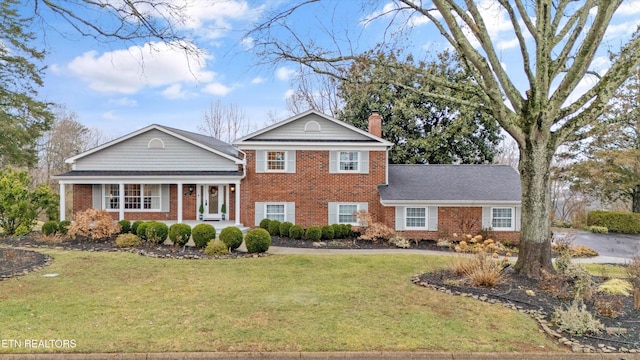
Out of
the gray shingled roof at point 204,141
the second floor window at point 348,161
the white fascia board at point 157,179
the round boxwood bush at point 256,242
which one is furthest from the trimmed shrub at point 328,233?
the gray shingled roof at point 204,141

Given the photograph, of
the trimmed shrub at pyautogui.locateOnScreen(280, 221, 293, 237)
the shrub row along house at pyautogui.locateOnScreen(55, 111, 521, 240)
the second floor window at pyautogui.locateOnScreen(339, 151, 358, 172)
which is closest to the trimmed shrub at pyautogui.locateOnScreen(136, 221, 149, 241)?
the shrub row along house at pyautogui.locateOnScreen(55, 111, 521, 240)

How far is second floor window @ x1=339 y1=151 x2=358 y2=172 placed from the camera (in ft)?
58.5

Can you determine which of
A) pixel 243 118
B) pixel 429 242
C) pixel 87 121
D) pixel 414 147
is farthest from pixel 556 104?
pixel 87 121

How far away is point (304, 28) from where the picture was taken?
382 inches

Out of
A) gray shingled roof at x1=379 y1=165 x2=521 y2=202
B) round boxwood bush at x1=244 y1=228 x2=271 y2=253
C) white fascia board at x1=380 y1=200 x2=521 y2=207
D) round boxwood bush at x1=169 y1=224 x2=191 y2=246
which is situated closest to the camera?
round boxwood bush at x1=244 y1=228 x2=271 y2=253

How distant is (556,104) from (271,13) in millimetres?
7375

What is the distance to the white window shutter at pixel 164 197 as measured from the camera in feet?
61.5

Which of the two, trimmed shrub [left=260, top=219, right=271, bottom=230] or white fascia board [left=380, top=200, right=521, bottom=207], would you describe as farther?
trimmed shrub [left=260, top=219, right=271, bottom=230]

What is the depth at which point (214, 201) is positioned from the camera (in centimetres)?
1920

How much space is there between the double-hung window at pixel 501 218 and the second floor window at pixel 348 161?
22.7ft

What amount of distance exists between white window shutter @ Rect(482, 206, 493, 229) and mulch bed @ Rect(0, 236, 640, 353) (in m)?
6.54

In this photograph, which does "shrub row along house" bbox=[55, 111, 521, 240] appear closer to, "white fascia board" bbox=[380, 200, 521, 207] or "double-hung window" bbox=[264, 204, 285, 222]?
"double-hung window" bbox=[264, 204, 285, 222]

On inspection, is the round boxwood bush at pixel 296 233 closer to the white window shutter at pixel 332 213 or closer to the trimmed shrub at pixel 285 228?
the trimmed shrub at pixel 285 228

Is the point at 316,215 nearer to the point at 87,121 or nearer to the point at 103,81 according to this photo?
the point at 103,81
